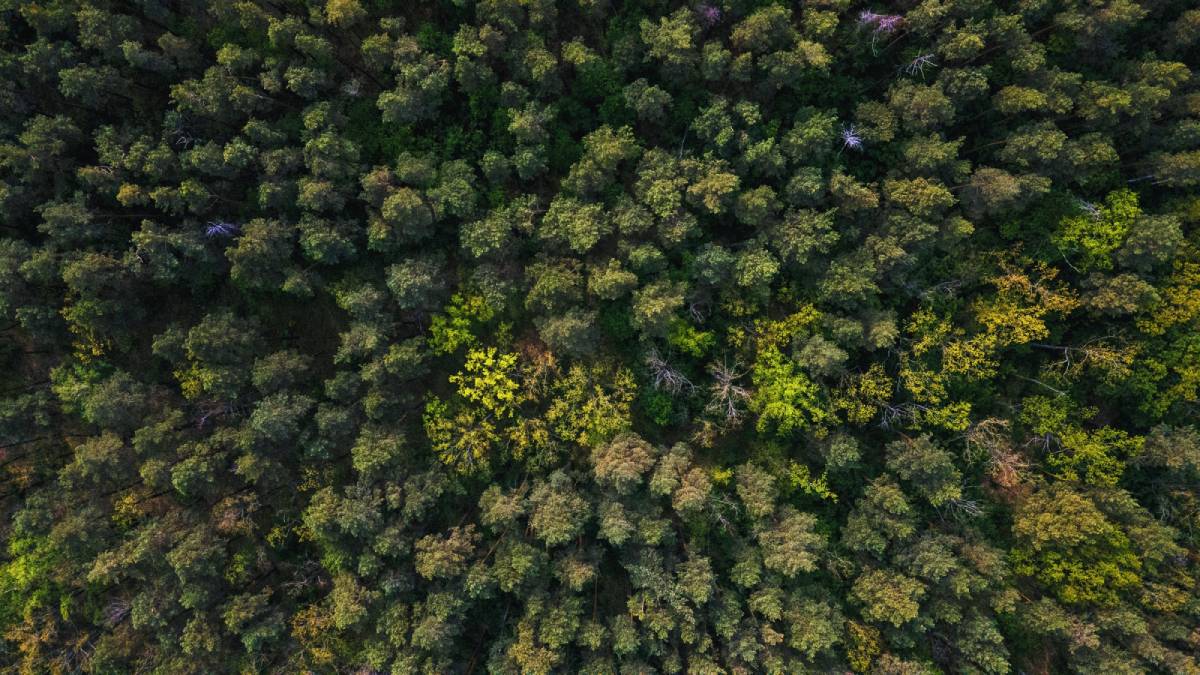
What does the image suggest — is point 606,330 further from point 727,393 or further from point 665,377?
point 727,393

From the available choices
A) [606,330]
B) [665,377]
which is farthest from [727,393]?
[606,330]

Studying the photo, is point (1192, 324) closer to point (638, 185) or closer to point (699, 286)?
point (699, 286)

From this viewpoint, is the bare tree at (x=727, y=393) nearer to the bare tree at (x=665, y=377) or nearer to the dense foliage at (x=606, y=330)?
the dense foliage at (x=606, y=330)

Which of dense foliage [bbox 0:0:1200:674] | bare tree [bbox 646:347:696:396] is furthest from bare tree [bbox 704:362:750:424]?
bare tree [bbox 646:347:696:396]

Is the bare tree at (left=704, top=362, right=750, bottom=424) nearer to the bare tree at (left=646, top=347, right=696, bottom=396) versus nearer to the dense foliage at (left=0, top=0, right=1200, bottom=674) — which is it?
the dense foliage at (left=0, top=0, right=1200, bottom=674)

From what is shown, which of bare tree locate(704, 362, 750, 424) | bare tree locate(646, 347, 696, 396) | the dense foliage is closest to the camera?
the dense foliage

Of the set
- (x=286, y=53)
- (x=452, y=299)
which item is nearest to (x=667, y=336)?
(x=452, y=299)

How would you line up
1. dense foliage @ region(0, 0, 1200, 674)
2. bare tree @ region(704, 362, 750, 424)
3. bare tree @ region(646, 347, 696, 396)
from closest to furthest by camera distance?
dense foliage @ region(0, 0, 1200, 674), bare tree @ region(704, 362, 750, 424), bare tree @ region(646, 347, 696, 396)

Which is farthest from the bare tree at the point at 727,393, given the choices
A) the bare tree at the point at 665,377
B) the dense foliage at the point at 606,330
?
the bare tree at the point at 665,377
